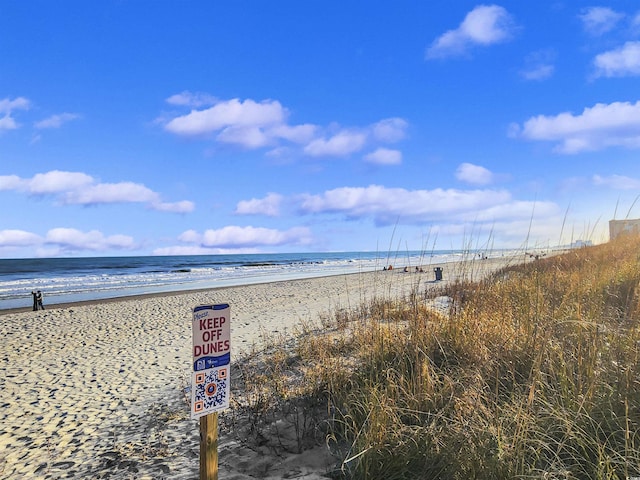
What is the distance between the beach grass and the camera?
2.68m

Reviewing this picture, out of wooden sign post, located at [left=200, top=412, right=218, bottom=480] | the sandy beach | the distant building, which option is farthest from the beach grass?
the distant building

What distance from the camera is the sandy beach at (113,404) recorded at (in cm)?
353

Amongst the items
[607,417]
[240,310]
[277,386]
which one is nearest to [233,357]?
[277,386]

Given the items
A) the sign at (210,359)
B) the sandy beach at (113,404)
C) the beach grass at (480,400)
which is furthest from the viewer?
the sandy beach at (113,404)

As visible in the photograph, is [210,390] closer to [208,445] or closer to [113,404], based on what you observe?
[208,445]

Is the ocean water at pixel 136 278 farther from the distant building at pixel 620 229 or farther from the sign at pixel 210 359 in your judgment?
the distant building at pixel 620 229

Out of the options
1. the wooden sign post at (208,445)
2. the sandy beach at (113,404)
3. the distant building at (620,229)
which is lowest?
the sandy beach at (113,404)

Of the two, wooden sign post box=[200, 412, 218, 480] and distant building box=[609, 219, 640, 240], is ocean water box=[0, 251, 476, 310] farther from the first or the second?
distant building box=[609, 219, 640, 240]

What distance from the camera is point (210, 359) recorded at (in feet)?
8.64

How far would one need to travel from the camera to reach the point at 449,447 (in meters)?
2.81

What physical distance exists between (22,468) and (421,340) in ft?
12.6

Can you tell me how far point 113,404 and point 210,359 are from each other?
140 inches

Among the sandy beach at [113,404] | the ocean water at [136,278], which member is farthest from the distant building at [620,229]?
the sandy beach at [113,404]

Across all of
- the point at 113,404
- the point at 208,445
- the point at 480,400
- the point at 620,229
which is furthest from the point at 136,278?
the point at 480,400
